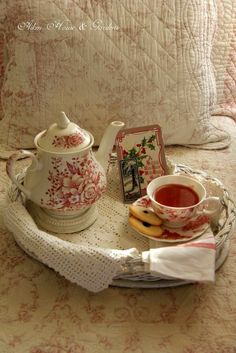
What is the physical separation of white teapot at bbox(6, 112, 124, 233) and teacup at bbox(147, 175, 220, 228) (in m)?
0.11

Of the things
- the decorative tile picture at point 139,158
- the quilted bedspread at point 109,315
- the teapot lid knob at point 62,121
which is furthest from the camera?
the decorative tile picture at point 139,158

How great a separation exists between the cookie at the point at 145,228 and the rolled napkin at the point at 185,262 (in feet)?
0.36

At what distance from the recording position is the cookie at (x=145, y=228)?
79cm

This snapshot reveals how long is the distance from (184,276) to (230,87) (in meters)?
0.76

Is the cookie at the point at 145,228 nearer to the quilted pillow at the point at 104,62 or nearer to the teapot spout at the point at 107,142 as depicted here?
the teapot spout at the point at 107,142

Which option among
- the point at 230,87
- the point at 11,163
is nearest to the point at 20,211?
the point at 11,163

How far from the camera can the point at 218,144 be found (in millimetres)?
1158

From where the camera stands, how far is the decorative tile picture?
929 millimetres

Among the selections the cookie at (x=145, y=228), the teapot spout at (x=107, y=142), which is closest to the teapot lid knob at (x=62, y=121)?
the teapot spout at (x=107, y=142)

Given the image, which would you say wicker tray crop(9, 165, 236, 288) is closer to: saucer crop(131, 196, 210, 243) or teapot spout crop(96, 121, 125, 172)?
saucer crop(131, 196, 210, 243)

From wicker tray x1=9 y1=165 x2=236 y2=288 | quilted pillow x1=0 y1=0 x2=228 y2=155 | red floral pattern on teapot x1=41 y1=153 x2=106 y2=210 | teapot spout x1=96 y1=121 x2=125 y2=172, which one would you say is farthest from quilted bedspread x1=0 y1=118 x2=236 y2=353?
quilted pillow x1=0 y1=0 x2=228 y2=155

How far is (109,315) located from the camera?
688 millimetres

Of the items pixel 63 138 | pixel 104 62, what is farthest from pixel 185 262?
pixel 104 62

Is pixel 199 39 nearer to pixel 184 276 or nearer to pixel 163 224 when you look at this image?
pixel 163 224
